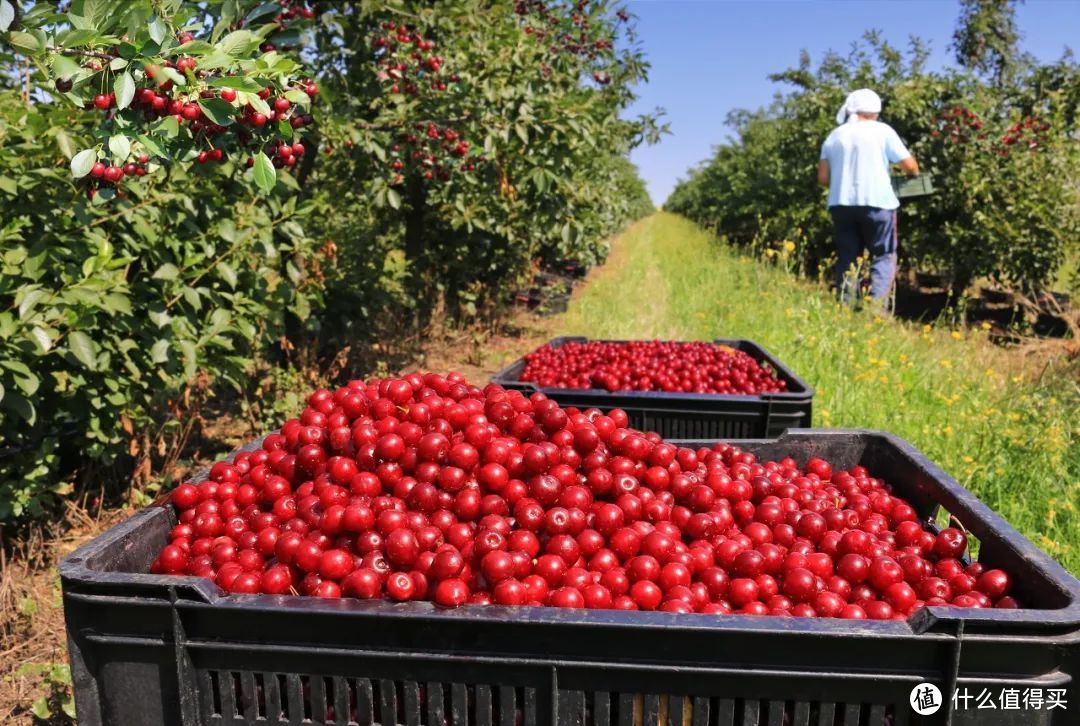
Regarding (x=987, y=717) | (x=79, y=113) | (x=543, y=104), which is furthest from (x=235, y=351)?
(x=987, y=717)

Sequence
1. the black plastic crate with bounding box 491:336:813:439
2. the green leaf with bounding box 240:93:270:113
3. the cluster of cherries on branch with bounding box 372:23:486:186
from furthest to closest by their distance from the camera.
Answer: the cluster of cherries on branch with bounding box 372:23:486:186
the black plastic crate with bounding box 491:336:813:439
the green leaf with bounding box 240:93:270:113

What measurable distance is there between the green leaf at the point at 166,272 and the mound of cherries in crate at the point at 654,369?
1.79m

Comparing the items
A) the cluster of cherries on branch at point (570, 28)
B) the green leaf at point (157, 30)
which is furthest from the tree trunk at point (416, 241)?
the green leaf at point (157, 30)

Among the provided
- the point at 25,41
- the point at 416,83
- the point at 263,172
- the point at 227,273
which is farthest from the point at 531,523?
the point at 416,83

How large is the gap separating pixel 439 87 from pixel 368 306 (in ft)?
6.52

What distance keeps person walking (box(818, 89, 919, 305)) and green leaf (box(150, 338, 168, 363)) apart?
554 cm

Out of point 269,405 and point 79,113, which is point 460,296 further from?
point 79,113

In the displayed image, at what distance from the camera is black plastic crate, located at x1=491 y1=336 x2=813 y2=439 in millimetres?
3188

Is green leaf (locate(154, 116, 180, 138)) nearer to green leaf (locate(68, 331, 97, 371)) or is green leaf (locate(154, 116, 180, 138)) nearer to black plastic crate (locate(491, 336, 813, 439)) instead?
green leaf (locate(68, 331, 97, 371))

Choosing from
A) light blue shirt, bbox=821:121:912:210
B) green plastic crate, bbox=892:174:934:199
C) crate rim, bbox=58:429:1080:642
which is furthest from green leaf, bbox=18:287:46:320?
green plastic crate, bbox=892:174:934:199

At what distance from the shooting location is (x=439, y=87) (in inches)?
201

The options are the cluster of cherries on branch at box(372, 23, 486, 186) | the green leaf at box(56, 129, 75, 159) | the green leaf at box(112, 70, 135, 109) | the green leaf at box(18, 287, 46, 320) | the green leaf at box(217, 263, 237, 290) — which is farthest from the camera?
the cluster of cherries on branch at box(372, 23, 486, 186)

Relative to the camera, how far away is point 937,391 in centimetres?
470

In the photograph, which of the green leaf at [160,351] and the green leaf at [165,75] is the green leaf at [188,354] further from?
the green leaf at [165,75]
